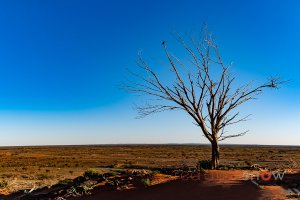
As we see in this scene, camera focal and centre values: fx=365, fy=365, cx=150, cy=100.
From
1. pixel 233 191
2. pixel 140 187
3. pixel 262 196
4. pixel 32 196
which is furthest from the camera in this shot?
pixel 32 196

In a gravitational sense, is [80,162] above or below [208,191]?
above

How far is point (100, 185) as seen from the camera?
459 inches

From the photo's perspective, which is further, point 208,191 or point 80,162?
point 80,162

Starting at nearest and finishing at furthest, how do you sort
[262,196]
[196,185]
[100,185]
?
[262,196]
[196,185]
[100,185]

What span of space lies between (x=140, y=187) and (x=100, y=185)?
175 centimetres

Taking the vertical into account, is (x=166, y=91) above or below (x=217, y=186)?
above

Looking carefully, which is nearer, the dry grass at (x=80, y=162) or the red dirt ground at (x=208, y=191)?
the red dirt ground at (x=208, y=191)

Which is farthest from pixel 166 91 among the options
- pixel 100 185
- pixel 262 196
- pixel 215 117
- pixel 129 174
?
pixel 262 196

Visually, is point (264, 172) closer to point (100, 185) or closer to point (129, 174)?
point (129, 174)

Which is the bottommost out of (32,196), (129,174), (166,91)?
(32,196)

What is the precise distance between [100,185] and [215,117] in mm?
4880

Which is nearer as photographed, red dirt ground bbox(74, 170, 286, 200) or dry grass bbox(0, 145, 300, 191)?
red dirt ground bbox(74, 170, 286, 200)

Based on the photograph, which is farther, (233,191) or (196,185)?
(196,185)

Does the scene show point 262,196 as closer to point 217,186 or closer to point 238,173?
point 217,186
